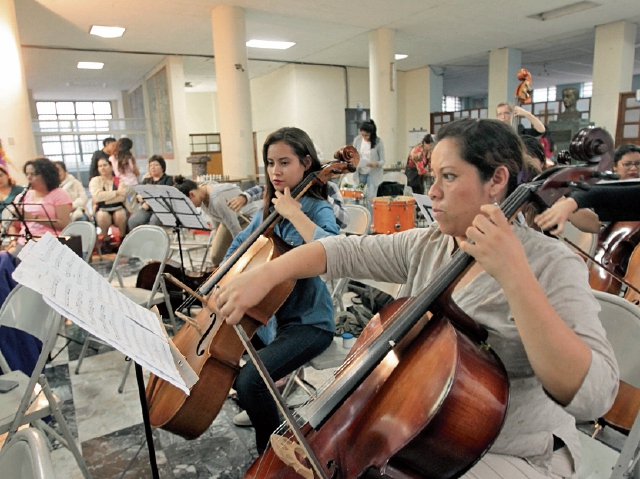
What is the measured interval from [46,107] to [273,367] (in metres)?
15.9

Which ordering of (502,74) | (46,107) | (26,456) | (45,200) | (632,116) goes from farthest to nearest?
(46,107)
(502,74)
(632,116)
(45,200)
(26,456)

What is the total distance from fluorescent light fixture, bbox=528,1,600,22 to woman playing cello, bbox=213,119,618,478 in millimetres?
7463

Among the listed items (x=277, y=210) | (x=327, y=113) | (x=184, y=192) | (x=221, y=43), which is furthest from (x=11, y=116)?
(x=327, y=113)

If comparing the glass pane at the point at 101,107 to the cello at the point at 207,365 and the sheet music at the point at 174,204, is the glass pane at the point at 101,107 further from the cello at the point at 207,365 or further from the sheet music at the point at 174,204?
the cello at the point at 207,365

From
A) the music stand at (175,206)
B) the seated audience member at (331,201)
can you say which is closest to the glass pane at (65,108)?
the music stand at (175,206)

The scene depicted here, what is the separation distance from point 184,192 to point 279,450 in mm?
2668

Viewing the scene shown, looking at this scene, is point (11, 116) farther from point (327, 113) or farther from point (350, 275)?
point (327, 113)

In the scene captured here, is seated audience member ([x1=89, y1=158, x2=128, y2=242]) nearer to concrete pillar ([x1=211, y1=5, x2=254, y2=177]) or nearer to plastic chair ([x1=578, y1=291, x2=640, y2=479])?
concrete pillar ([x1=211, y1=5, x2=254, y2=177])

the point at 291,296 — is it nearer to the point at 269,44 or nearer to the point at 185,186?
the point at 185,186

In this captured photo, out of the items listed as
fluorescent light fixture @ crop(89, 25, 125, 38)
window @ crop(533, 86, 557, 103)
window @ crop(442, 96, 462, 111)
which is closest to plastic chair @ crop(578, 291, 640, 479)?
fluorescent light fixture @ crop(89, 25, 125, 38)

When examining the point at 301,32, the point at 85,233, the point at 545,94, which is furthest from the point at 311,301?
the point at 545,94

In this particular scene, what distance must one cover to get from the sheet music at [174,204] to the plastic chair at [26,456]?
2417 mm

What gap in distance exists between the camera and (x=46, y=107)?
14312 millimetres

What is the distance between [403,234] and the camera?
4.17 feet
